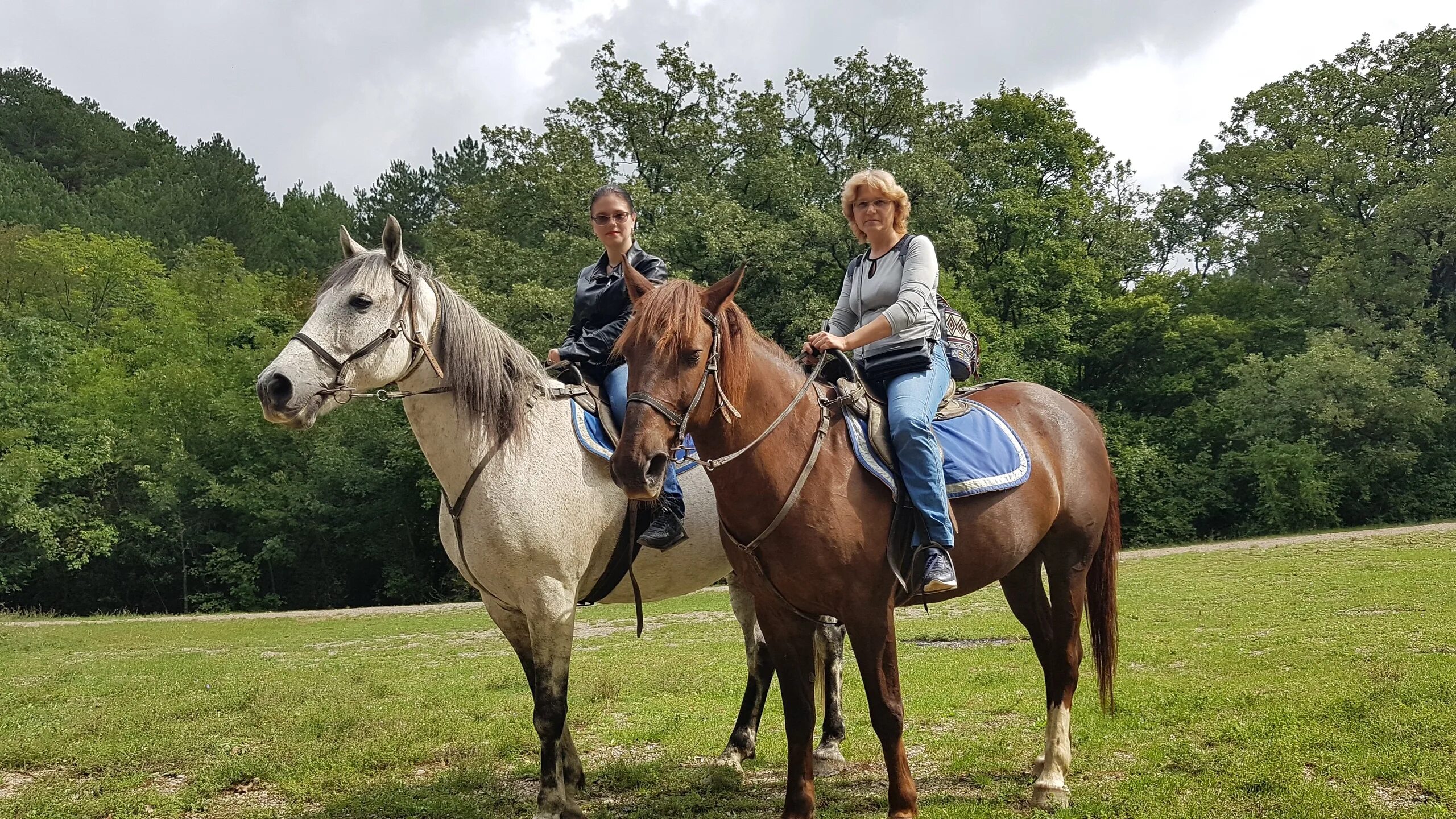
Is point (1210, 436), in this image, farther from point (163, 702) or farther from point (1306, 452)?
point (163, 702)

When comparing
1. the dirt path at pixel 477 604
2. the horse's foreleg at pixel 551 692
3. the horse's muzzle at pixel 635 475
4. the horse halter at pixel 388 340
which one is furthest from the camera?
the dirt path at pixel 477 604

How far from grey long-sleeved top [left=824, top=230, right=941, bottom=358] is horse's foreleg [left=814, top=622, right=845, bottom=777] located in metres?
1.86

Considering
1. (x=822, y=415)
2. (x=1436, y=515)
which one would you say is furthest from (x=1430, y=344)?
(x=822, y=415)

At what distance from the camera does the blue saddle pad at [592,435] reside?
5.04 m

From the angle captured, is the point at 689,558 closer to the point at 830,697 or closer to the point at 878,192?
the point at 830,697

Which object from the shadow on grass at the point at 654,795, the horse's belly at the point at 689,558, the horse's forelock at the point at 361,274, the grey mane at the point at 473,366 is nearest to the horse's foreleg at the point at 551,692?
the shadow on grass at the point at 654,795

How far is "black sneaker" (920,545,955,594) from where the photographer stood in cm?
400

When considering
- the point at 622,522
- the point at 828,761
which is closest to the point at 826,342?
the point at 622,522

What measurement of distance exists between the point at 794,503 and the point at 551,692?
1762 mm

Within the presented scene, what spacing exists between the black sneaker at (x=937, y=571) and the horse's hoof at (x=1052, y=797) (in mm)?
1454

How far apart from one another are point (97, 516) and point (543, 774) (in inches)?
1244

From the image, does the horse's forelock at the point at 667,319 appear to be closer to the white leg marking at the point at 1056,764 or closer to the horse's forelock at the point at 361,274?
the horse's forelock at the point at 361,274

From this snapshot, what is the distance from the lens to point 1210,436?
32531mm

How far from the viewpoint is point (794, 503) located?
386 centimetres
